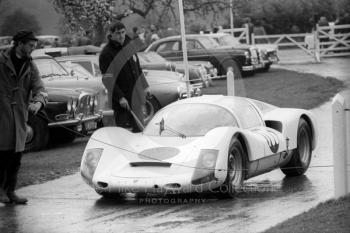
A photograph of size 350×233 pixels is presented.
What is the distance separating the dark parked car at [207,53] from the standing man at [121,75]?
1942cm

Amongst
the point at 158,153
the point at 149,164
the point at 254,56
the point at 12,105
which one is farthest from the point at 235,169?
the point at 254,56

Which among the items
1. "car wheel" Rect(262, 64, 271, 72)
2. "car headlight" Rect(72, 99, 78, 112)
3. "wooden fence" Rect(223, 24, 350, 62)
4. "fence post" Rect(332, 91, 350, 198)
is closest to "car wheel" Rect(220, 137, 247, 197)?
"fence post" Rect(332, 91, 350, 198)

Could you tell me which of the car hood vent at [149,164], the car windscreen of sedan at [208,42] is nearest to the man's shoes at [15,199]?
the car hood vent at [149,164]

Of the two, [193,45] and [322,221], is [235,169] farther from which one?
[193,45]

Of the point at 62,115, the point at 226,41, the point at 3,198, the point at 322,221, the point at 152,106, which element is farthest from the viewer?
the point at 226,41

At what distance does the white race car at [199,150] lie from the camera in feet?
30.6

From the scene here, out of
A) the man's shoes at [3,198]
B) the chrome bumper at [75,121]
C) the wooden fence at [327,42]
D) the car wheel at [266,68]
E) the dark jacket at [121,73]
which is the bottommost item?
the car wheel at [266,68]

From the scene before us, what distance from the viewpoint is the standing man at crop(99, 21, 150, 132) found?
11.7 m

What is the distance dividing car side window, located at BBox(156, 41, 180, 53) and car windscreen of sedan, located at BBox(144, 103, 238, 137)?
21.2 m

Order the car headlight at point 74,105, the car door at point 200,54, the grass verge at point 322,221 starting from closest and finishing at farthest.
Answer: the grass verge at point 322,221, the car headlight at point 74,105, the car door at point 200,54

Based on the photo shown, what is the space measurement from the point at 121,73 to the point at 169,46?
66.1ft

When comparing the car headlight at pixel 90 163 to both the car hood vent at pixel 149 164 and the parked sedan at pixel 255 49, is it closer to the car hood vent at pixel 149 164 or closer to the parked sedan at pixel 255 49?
the car hood vent at pixel 149 164

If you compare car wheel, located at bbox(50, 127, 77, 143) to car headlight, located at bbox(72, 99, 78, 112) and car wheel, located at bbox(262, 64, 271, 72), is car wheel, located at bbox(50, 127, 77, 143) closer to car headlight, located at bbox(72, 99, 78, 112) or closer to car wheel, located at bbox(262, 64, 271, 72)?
car headlight, located at bbox(72, 99, 78, 112)

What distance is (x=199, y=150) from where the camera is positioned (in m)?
9.55
